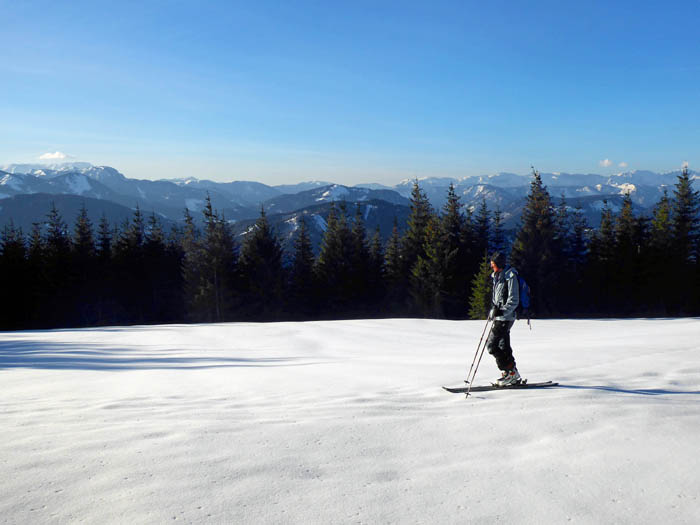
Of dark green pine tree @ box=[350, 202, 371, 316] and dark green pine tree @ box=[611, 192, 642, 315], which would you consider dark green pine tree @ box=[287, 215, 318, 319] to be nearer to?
dark green pine tree @ box=[350, 202, 371, 316]

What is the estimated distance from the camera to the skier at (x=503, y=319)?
6.99 metres

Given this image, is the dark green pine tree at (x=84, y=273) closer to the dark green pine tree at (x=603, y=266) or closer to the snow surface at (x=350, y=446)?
the snow surface at (x=350, y=446)

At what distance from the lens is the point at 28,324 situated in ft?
126

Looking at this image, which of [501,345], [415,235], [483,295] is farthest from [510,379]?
[415,235]

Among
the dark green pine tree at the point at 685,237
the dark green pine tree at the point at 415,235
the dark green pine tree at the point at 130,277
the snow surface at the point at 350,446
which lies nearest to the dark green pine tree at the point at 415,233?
the dark green pine tree at the point at 415,235

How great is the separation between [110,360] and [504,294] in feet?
35.1

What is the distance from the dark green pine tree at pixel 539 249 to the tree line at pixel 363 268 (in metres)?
0.10

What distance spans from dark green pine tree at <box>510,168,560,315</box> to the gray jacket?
32.5 meters

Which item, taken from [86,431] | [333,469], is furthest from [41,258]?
[333,469]

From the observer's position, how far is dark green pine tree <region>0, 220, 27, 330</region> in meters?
37.2

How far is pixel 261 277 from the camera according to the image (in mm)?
38875

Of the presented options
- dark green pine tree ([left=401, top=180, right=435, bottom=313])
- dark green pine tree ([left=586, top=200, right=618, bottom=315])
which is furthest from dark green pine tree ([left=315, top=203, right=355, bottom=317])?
dark green pine tree ([left=586, top=200, right=618, bottom=315])

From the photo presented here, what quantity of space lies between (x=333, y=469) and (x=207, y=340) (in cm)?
1293

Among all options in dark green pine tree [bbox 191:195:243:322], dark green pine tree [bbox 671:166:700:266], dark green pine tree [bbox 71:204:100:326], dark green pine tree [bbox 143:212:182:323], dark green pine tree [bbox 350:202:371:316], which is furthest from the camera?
dark green pine tree [bbox 143:212:182:323]
